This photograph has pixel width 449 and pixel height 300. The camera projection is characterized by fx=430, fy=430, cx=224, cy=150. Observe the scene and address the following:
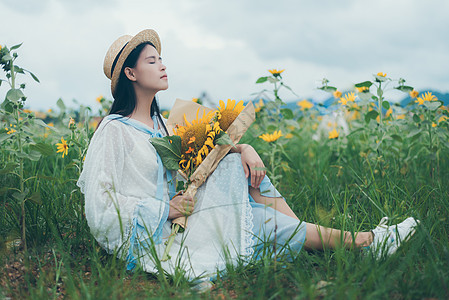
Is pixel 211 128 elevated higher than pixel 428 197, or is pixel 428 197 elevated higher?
pixel 211 128

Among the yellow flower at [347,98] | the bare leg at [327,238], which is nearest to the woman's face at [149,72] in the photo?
the bare leg at [327,238]

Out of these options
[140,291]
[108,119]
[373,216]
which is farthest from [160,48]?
[373,216]

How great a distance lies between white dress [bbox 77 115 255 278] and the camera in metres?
2.07

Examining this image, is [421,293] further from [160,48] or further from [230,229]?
[160,48]

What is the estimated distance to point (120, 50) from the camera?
96.7 inches

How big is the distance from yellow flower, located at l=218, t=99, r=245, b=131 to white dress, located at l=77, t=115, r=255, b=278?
184mm

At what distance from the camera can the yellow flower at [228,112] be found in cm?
233

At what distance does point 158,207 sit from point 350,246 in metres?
0.98

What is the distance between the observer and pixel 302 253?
2.15m

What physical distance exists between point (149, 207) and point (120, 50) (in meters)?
0.95

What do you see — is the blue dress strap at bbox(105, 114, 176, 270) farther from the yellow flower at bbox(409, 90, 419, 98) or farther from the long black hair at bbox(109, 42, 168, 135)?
the yellow flower at bbox(409, 90, 419, 98)

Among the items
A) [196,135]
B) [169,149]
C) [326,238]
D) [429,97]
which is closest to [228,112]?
[196,135]

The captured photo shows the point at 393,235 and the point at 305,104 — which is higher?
the point at 305,104

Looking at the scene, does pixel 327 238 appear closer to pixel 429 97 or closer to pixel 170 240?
pixel 170 240
